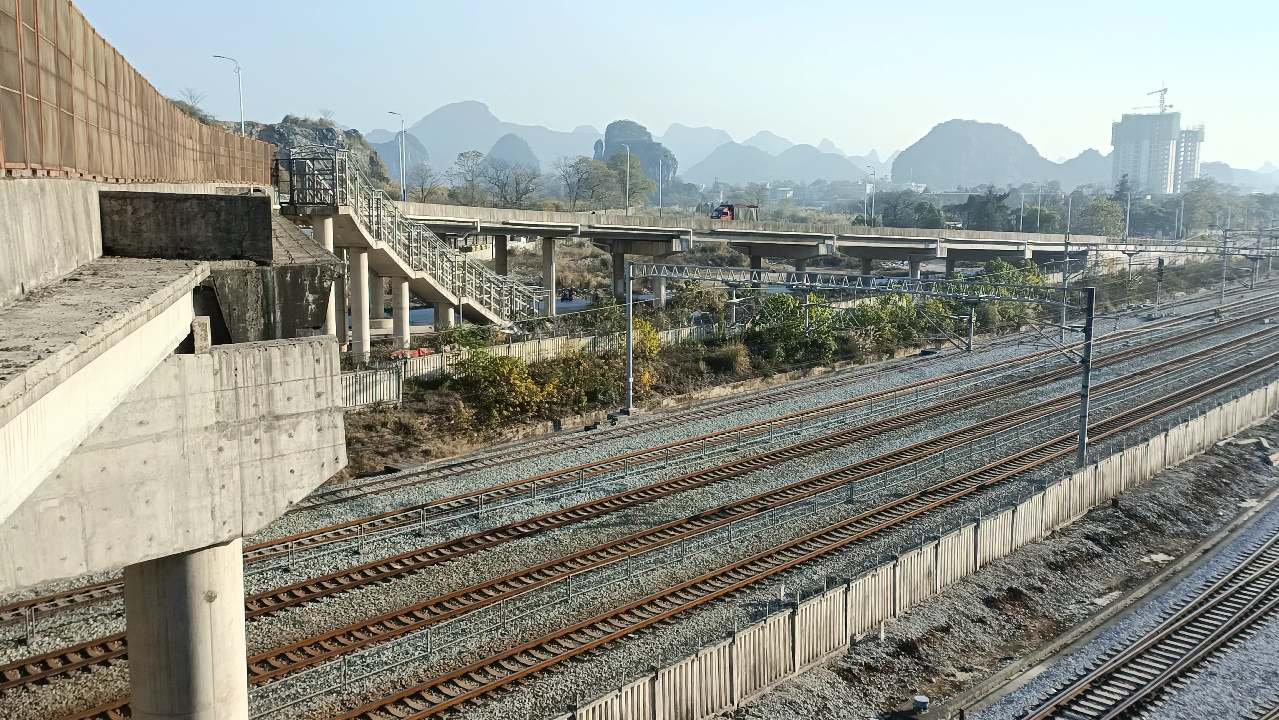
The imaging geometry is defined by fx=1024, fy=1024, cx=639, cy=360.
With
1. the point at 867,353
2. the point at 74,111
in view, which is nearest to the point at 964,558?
the point at 74,111

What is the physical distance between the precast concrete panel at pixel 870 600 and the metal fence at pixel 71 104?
10.9 m

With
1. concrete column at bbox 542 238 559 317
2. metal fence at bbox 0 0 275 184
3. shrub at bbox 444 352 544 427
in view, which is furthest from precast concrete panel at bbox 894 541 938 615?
concrete column at bbox 542 238 559 317

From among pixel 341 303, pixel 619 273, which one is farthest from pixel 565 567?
pixel 619 273

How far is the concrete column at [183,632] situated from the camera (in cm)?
851

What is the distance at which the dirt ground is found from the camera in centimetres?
1389

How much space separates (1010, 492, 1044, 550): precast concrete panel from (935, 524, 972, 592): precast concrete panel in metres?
1.83

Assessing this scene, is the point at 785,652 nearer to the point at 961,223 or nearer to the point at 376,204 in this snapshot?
the point at 376,204

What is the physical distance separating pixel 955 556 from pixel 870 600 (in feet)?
9.81

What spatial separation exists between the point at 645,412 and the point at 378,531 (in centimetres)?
1332

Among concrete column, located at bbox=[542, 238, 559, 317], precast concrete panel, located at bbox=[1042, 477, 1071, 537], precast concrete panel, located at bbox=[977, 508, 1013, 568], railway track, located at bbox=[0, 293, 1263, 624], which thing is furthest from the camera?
concrete column, located at bbox=[542, 238, 559, 317]

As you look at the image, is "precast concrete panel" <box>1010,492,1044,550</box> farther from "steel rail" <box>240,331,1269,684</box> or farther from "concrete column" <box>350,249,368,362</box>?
"concrete column" <box>350,249,368,362</box>

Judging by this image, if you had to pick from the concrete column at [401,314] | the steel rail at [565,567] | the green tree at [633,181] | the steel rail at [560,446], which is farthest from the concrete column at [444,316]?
the green tree at [633,181]

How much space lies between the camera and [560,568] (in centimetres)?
1720

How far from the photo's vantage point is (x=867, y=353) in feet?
136
